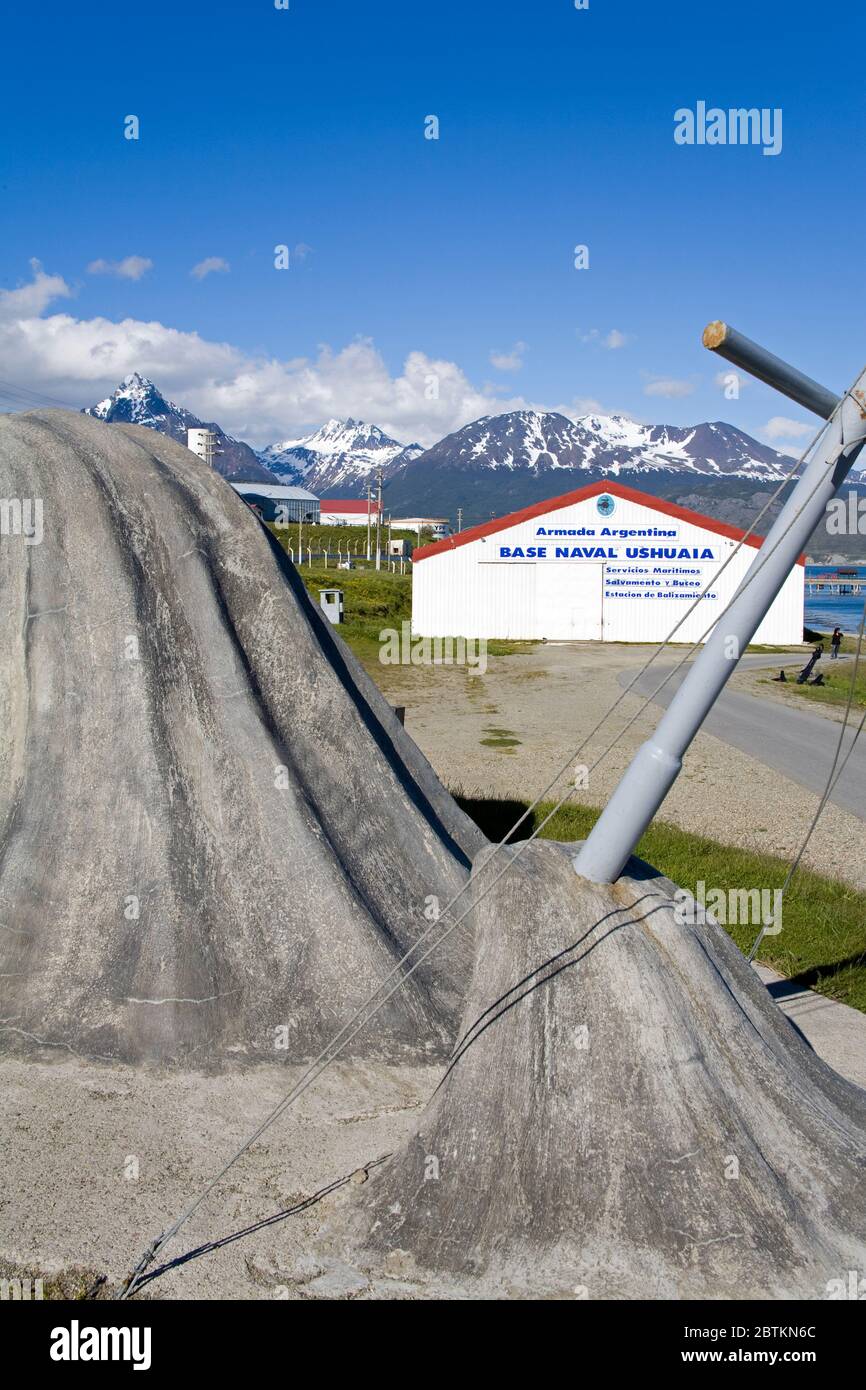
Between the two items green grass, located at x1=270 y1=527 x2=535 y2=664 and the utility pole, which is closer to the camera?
the utility pole

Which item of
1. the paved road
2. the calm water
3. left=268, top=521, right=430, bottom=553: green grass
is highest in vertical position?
left=268, top=521, right=430, bottom=553: green grass

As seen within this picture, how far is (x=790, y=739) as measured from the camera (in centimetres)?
2194

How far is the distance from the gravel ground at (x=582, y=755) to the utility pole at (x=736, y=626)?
7.14 meters

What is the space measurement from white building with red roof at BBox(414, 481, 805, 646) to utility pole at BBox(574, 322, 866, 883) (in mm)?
36075

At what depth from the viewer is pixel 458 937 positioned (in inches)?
303

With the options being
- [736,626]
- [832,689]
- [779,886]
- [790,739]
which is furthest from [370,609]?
[736,626]

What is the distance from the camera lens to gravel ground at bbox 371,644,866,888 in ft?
47.1

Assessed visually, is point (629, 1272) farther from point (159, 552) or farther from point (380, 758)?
point (159, 552)

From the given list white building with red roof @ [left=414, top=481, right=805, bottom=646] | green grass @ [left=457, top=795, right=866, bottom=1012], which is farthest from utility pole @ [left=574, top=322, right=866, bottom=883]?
white building with red roof @ [left=414, top=481, right=805, bottom=646]

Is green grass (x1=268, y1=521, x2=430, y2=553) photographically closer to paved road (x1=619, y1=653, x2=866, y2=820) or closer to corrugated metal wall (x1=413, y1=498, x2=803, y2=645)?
corrugated metal wall (x1=413, y1=498, x2=803, y2=645)

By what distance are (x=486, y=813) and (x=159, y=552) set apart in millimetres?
7705

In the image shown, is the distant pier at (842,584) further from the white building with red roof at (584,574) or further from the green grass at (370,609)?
the white building with red roof at (584,574)
